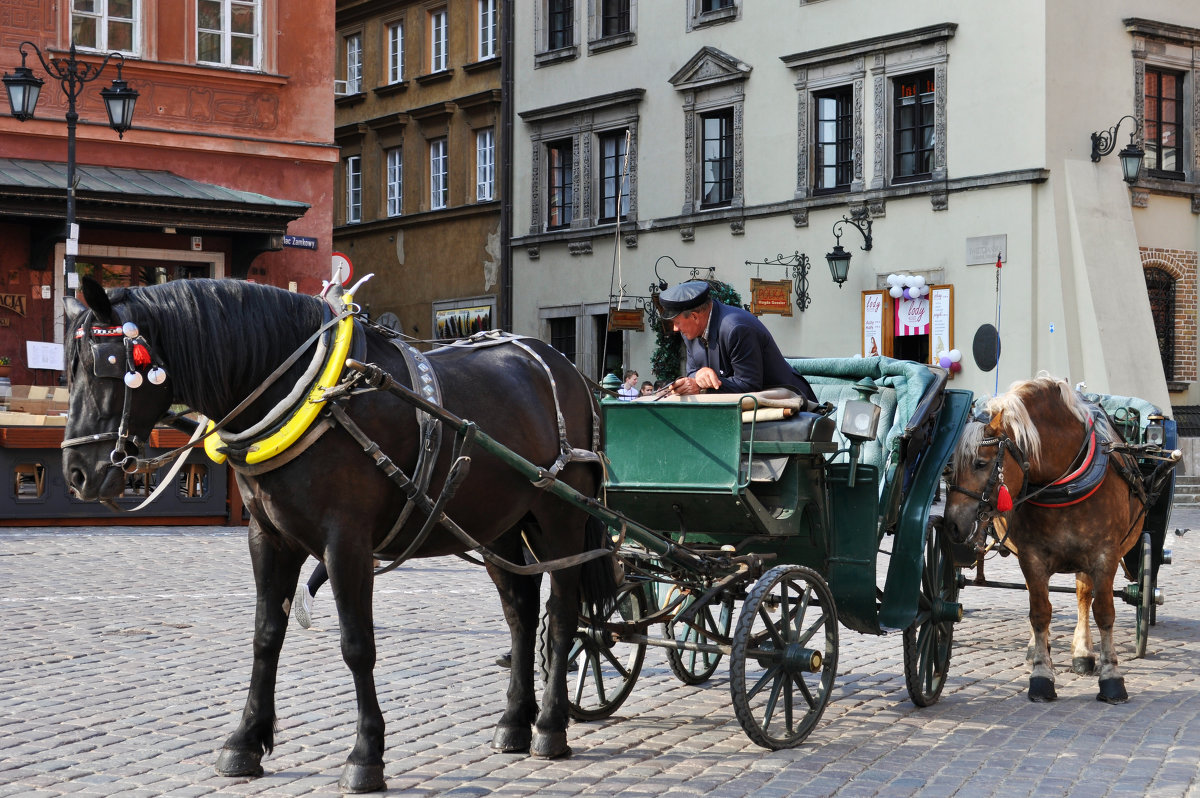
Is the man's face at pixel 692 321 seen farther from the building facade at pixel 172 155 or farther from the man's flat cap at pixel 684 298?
the building facade at pixel 172 155

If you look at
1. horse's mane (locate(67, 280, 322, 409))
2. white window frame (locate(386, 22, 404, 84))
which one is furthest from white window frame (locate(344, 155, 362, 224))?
horse's mane (locate(67, 280, 322, 409))

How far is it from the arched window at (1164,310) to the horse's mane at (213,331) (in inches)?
867

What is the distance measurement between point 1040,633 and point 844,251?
18.7 m

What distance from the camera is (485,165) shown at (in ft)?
110

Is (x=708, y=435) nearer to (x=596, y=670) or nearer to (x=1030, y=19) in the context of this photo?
(x=596, y=670)

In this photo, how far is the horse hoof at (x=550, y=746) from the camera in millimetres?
6090

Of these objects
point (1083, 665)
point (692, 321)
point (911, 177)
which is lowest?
point (1083, 665)

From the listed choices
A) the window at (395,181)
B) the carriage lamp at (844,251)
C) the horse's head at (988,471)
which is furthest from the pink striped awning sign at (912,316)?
the horse's head at (988,471)

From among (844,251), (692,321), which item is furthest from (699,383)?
(844,251)

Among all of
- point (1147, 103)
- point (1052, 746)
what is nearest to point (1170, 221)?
point (1147, 103)

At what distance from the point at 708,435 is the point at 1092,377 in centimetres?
1815

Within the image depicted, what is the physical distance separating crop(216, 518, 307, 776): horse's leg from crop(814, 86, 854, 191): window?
21878 millimetres

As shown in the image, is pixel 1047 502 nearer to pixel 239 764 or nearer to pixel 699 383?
pixel 699 383

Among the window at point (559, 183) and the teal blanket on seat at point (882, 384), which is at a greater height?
the window at point (559, 183)
